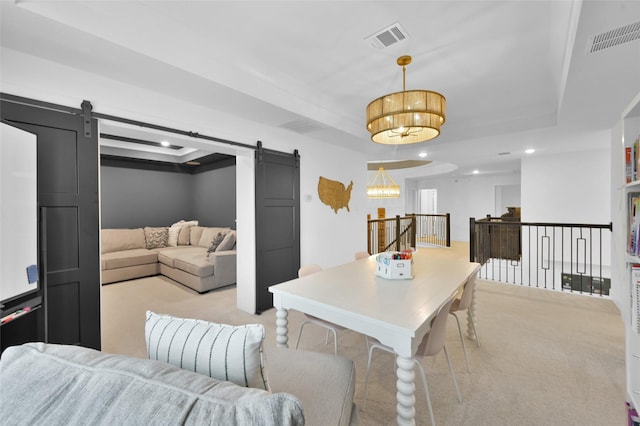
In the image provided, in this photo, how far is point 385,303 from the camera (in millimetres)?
1627

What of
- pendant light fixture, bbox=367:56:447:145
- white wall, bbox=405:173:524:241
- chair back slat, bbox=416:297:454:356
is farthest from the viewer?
white wall, bbox=405:173:524:241

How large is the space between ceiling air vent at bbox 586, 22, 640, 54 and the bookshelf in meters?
0.59

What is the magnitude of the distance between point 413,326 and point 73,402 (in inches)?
48.9

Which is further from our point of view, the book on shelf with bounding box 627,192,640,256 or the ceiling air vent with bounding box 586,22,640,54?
the ceiling air vent with bounding box 586,22,640,54

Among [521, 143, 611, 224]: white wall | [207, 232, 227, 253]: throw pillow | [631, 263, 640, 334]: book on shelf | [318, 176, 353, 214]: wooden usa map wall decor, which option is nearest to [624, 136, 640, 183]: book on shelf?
[631, 263, 640, 334]: book on shelf

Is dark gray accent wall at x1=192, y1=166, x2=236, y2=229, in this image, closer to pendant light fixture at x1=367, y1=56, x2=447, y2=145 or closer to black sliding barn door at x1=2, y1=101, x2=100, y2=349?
black sliding barn door at x1=2, y1=101, x2=100, y2=349

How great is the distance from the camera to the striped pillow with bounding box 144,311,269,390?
0.83 metres

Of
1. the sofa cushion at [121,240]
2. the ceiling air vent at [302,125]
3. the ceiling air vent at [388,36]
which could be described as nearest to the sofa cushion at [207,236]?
the sofa cushion at [121,240]

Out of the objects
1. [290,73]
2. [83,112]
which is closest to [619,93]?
[290,73]

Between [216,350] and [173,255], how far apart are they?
15.0ft

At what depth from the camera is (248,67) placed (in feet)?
8.43

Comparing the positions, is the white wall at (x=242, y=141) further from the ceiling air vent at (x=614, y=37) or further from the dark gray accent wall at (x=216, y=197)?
the ceiling air vent at (x=614, y=37)

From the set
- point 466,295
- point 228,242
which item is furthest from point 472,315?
point 228,242

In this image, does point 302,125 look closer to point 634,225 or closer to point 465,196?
point 634,225
